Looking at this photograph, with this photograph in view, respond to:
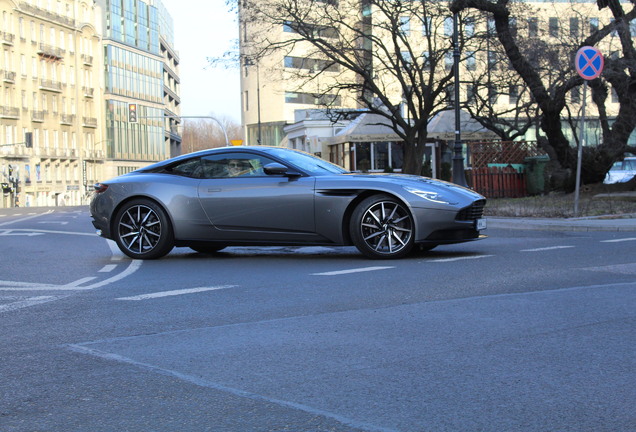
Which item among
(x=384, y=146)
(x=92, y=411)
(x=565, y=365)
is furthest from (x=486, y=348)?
(x=384, y=146)

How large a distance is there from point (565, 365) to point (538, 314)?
1541 millimetres

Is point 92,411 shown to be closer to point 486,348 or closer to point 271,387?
point 271,387

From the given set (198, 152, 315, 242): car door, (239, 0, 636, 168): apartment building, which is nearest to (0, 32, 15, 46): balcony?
(239, 0, 636, 168): apartment building

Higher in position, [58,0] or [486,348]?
[58,0]

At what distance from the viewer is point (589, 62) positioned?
16.5m

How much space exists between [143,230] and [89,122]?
9822 cm

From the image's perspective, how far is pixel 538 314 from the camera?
621 centimetres

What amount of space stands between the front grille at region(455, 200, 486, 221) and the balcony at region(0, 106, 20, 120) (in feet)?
281

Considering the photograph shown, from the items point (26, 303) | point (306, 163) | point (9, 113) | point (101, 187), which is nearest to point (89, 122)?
point (9, 113)

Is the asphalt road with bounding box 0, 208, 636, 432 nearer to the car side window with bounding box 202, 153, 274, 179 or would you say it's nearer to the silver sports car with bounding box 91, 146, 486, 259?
the silver sports car with bounding box 91, 146, 486, 259

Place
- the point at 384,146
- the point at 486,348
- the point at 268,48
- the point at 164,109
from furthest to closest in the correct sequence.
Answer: the point at 164,109, the point at 384,146, the point at 268,48, the point at 486,348

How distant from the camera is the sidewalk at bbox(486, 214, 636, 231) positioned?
14.5 metres

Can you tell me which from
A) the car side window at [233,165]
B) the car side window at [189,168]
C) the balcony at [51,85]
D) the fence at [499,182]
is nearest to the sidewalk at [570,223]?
the car side window at [233,165]

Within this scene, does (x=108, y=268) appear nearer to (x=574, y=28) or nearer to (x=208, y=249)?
(x=208, y=249)
